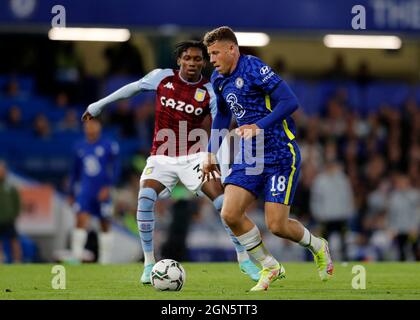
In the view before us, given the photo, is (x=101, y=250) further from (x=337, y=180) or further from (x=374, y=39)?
(x=374, y=39)

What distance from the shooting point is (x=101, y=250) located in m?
15.9

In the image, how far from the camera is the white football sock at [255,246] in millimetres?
9312

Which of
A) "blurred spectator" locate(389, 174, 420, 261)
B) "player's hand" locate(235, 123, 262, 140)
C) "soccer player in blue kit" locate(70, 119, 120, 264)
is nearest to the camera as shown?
"player's hand" locate(235, 123, 262, 140)

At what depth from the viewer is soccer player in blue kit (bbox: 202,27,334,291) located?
360 inches

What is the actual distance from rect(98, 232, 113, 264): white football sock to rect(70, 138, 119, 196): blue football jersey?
0.64m

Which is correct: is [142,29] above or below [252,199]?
above

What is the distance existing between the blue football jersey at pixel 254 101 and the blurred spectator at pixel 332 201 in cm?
799

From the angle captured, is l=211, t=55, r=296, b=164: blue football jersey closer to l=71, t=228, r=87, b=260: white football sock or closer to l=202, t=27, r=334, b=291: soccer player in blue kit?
l=202, t=27, r=334, b=291: soccer player in blue kit

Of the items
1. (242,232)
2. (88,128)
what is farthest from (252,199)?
(88,128)

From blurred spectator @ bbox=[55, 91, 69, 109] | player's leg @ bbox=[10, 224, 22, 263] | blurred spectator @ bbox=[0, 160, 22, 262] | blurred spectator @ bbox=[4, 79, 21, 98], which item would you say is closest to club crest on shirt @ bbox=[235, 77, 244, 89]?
blurred spectator @ bbox=[0, 160, 22, 262]

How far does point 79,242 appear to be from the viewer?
15414 mm

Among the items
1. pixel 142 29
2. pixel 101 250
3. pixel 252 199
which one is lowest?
pixel 101 250

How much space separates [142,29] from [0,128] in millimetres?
3605

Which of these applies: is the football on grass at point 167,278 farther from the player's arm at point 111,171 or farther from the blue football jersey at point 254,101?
the player's arm at point 111,171
